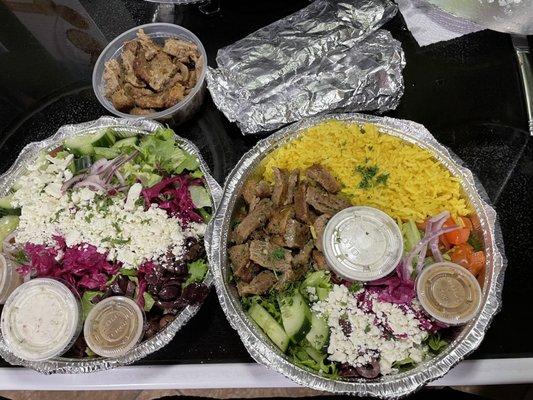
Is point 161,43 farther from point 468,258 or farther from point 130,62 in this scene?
point 468,258

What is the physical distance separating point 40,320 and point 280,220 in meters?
0.86

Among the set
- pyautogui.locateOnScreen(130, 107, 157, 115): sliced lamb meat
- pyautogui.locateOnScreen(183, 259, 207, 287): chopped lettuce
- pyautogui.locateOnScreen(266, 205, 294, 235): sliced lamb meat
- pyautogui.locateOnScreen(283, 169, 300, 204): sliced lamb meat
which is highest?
pyautogui.locateOnScreen(130, 107, 157, 115): sliced lamb meat

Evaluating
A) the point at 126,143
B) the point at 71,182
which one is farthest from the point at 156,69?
the point at 71,182

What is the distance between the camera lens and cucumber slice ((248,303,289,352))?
5.34 feet

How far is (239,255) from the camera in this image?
172cm

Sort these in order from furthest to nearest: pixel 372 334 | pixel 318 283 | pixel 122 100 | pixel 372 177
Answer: pixel 122 100
pixel 372 177
pixel 318 283
pixel 372 334

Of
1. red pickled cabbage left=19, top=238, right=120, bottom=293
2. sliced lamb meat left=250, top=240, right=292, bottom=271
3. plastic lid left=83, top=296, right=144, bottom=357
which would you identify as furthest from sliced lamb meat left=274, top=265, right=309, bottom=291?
red pickled cabbage left=19, top=238, right=120, bottom=293

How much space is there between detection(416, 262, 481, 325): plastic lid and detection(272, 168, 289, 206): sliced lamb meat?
52cm

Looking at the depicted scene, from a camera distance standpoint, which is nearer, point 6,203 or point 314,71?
point 6,203

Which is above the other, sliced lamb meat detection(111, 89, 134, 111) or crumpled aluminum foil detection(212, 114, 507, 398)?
sliced lamb meat detection(111, 89, 134, 111)

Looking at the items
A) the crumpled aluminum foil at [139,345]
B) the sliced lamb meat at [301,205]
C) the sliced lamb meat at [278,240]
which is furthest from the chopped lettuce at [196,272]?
the sliced lamb meat at [301,205]

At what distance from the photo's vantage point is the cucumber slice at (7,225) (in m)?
1.90

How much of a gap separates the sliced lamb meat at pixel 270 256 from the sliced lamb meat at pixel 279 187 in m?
0.17

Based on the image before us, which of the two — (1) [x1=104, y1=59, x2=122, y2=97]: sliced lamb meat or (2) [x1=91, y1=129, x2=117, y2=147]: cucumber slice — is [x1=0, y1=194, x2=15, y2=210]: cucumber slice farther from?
(1) [x1=104, y1=59, x2=122, y2=97]: sliced lamb meat
